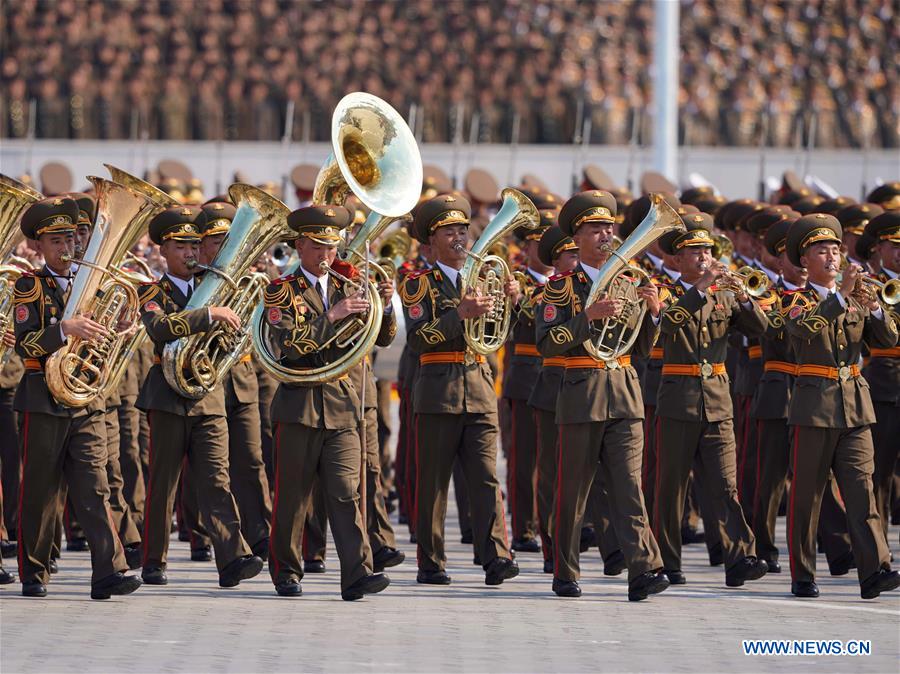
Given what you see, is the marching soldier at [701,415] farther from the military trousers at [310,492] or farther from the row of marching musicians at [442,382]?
the military trousers at [310,492]

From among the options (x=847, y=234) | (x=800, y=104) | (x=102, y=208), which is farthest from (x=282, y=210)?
(x=800, y=104)

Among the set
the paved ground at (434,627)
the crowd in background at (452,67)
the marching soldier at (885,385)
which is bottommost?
the paved ground at (434,627)

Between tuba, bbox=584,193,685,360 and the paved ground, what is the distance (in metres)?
1.27

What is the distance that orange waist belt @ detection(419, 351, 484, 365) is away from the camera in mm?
10758

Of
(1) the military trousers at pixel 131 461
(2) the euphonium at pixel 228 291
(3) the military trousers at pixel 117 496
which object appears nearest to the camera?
(2) the euphonium at pixel 228 291

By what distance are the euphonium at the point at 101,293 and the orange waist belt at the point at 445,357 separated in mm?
1624

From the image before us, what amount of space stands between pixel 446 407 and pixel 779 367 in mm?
1936

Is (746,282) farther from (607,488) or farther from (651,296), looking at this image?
(607,488)

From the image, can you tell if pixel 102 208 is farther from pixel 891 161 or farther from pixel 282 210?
pixel 891 161

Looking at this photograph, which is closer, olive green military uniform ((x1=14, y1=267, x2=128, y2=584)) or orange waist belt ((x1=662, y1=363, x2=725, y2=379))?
olive green military uniform ((x1=14, y1=267, x2=128, y2=584))

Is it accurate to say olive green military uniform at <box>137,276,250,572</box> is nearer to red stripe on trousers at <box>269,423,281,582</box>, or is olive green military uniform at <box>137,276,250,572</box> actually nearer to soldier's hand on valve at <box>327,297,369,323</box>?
red stripe on trousers at <box>269,423,281,582</box>

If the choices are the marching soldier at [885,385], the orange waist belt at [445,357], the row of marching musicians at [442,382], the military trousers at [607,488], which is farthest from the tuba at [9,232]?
the marching soldier at [885,385]

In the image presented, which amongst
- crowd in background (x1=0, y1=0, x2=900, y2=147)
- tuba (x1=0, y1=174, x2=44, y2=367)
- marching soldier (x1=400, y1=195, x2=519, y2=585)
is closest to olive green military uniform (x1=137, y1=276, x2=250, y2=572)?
tuba (x1=0, y1=174, x2=44, y2=367)

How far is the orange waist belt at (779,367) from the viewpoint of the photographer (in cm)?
1113
